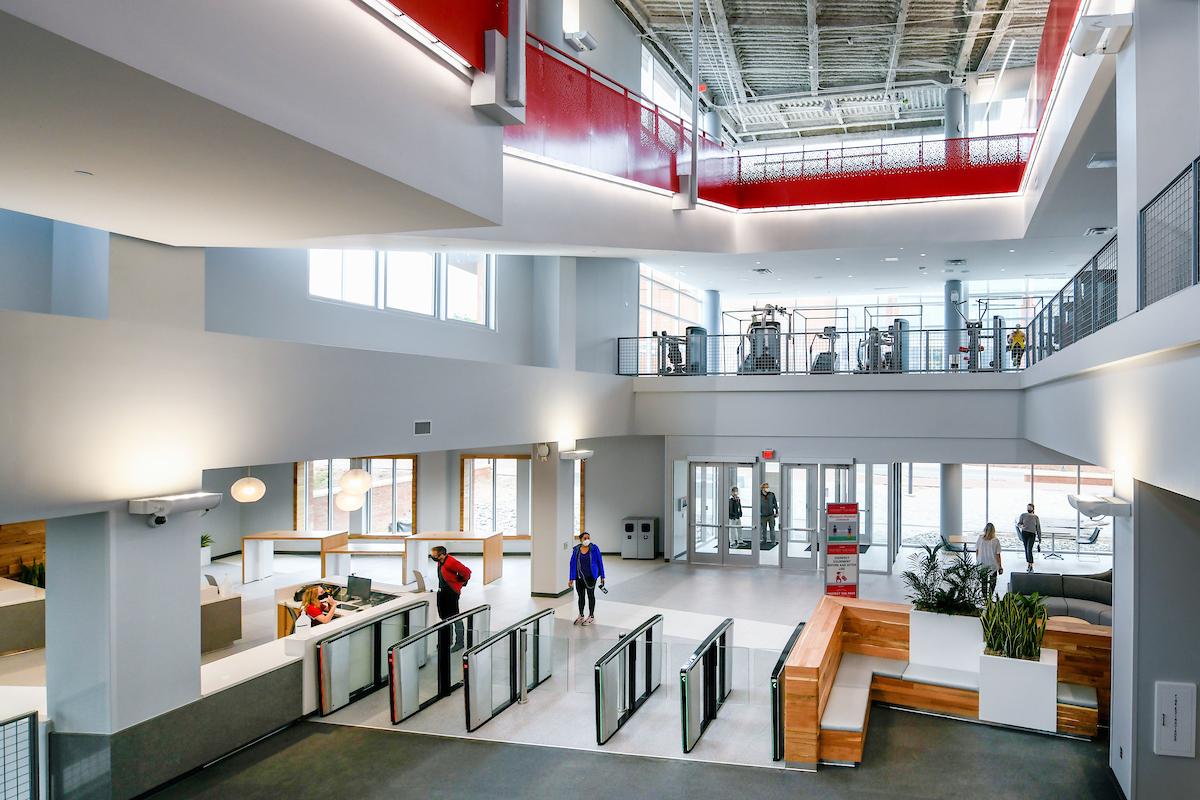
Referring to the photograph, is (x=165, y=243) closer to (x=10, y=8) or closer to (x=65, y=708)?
(x=65, y=708)

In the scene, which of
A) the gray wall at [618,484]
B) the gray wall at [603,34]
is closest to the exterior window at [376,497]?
the gray wall at [618,484]

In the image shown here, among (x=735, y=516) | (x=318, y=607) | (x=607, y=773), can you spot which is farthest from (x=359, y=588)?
(x=735, y=516)

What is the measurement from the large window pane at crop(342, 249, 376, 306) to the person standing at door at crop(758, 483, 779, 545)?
921 cm

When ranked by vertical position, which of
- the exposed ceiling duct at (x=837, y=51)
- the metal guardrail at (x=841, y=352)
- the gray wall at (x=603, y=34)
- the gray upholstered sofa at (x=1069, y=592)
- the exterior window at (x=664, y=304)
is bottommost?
the gray upholstered sofa at (x=1069, y=592)

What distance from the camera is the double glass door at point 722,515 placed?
1708cm

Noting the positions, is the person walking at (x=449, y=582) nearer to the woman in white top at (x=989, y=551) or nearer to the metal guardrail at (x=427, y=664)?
the metal guardrail at (x=427, y=664)

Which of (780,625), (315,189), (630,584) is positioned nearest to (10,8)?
(315,189)

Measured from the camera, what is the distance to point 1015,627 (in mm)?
8109

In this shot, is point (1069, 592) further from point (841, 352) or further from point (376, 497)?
point (376, 497)

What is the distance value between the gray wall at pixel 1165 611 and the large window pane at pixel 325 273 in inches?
416

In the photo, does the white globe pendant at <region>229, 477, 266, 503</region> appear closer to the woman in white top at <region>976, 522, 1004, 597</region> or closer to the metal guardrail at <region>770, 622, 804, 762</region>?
the metal guardrail at <region>770, 622, 804, 762</region>

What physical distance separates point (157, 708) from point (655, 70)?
18697 mm

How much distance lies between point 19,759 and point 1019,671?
9.06 meters

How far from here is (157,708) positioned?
6539 mm
